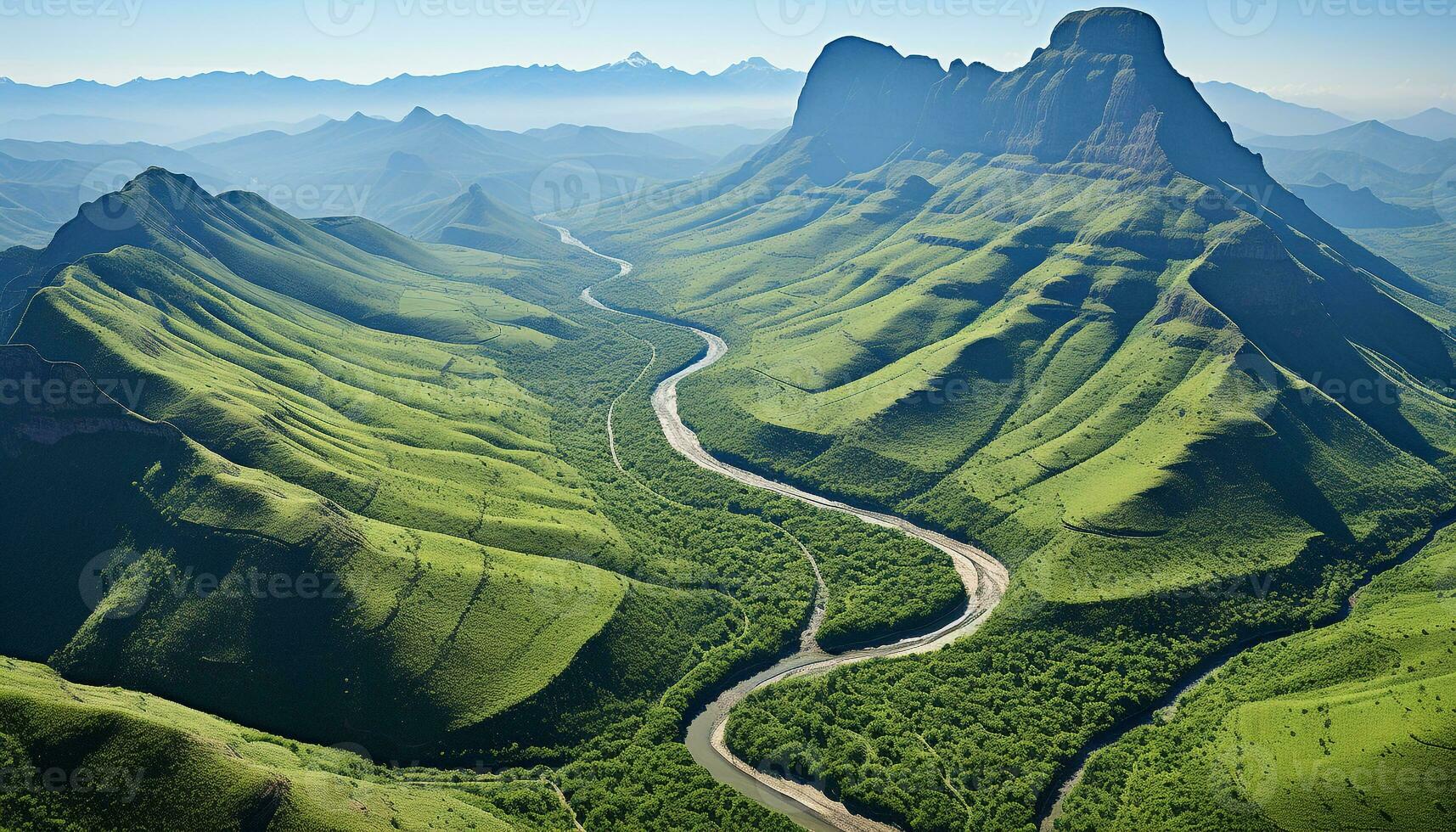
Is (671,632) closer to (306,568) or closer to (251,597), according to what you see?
(306,568)

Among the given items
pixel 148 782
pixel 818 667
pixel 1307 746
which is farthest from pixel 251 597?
pixel 1307 746


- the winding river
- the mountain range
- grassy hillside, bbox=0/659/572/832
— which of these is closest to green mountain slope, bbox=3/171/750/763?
the mountain range

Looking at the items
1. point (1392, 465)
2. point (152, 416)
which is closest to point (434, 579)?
point (152, 416)

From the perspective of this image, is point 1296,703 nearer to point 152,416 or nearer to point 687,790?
point 687,790

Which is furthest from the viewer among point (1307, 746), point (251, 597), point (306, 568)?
point (306, 568)

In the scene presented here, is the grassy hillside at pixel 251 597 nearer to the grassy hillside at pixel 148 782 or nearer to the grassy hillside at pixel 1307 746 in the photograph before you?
the grassy hillside at pixel 148 782

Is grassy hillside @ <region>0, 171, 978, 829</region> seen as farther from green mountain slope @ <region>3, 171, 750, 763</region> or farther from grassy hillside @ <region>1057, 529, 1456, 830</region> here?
grassy hillside @ <region>1057, 529, 1456, 830</region>

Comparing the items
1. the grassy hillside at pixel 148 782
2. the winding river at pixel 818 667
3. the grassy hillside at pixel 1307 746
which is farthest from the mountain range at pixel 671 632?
the winding river at pixel 818 667
